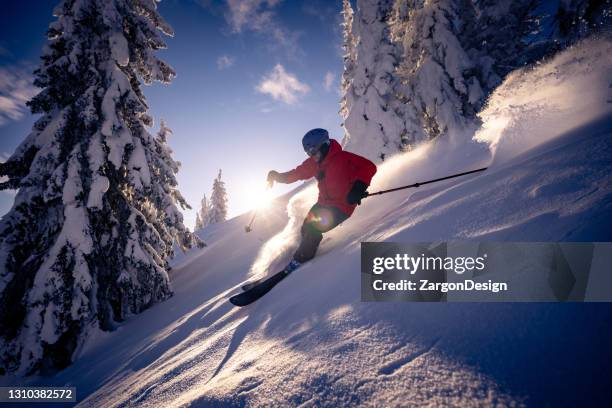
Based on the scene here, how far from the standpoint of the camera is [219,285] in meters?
7.26

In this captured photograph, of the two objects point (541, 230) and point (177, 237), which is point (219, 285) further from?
point (541, 230)

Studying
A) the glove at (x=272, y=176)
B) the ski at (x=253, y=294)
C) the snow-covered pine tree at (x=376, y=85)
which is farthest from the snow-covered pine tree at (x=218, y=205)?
the ski at (x=253, y=294)

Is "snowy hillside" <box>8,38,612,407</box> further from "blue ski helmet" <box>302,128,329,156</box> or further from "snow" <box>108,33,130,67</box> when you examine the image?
"snow" <box>108,33,130,67</box>

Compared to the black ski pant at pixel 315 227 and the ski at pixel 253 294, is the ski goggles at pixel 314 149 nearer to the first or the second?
the black ski pant at pixel 315 227

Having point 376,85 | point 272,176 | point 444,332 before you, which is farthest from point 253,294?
point 376,85

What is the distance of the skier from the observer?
4.74 m

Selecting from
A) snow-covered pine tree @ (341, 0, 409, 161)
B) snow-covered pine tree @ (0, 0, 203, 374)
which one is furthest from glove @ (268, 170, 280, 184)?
snow-covered pine tree @ (341, 0, 409, 161)

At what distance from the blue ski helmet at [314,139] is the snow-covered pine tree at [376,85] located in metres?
12.8

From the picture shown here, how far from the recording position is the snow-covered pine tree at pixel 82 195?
670 centimetres

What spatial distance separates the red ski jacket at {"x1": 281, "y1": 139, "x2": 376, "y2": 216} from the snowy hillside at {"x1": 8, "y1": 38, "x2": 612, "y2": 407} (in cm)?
155

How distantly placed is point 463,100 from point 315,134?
13.5 metres

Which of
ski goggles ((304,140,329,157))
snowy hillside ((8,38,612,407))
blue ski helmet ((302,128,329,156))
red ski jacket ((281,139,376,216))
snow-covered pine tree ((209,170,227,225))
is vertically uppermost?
snow-covered pine tree ((209,170,227,225))

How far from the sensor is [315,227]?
16.1 ft

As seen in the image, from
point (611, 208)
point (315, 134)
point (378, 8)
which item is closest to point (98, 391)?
point (315, 134)
